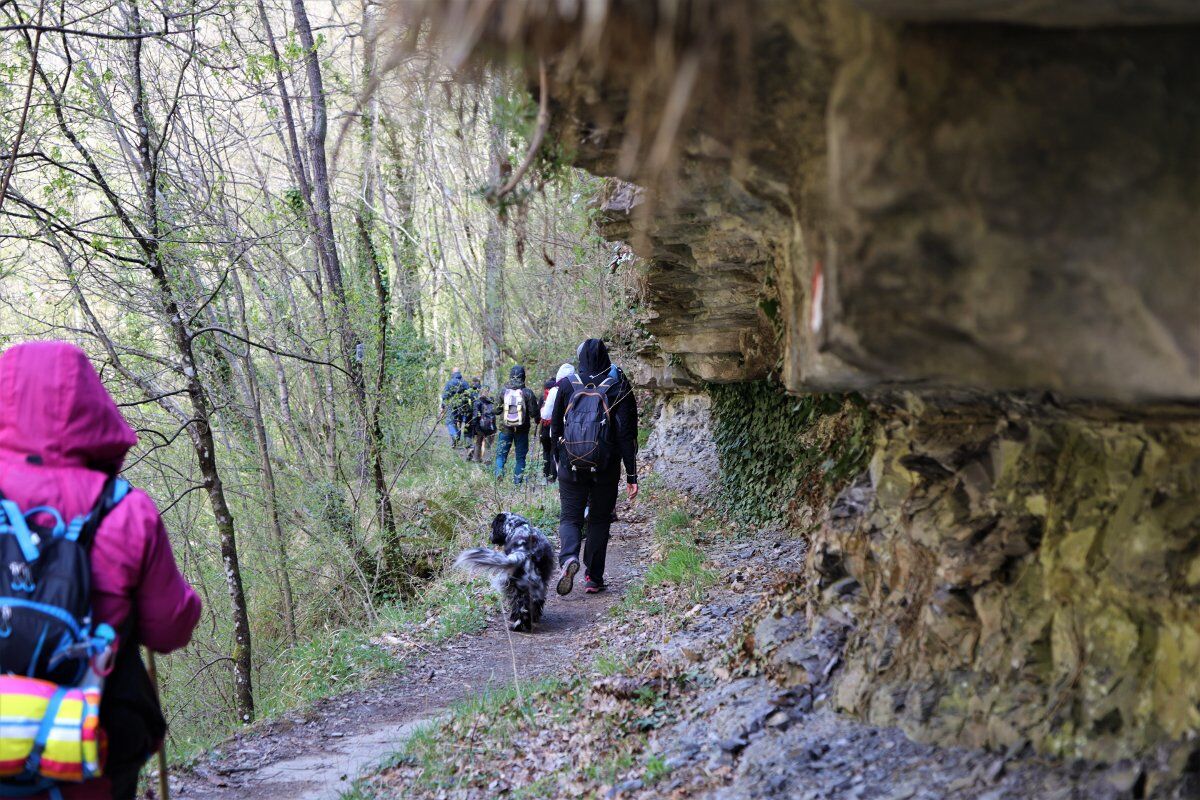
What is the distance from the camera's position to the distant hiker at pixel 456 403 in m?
12.6

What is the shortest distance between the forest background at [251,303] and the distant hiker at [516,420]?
174 centimetres

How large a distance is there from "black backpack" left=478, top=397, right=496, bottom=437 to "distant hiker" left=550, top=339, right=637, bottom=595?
9.65 metres

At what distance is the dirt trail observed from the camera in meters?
5.79

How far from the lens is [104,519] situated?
118 inches

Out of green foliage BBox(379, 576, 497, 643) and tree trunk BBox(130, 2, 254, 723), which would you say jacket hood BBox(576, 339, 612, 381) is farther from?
tree trunk BBox(130, 2, 254, 723)

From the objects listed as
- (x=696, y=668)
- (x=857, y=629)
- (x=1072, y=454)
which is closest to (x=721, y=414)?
(x=696, y=668)

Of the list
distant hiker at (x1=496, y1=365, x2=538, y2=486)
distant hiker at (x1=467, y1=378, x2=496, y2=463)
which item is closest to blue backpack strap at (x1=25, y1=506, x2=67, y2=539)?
distant hiker at (x1=496, y1=365, x2=538, y2=486)

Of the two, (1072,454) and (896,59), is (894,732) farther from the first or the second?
(896,59)

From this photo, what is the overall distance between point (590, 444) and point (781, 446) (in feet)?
8.79

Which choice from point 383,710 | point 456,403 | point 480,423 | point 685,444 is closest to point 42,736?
point 383,710

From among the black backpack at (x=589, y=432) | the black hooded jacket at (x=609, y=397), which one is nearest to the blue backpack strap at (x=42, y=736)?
the black backpack at (x=589, y=432)

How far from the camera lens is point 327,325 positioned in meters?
10.9

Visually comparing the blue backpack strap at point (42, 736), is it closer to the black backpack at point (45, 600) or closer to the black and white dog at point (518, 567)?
the black backpack at point (45, 600)

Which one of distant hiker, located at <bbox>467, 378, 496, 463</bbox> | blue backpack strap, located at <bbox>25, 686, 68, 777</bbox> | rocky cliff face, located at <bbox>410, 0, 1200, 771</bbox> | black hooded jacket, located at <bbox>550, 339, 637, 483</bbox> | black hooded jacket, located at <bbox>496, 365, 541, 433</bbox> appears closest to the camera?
rocky cliff face, located at <bbox>410, 0, 1200, 771</bbox>
